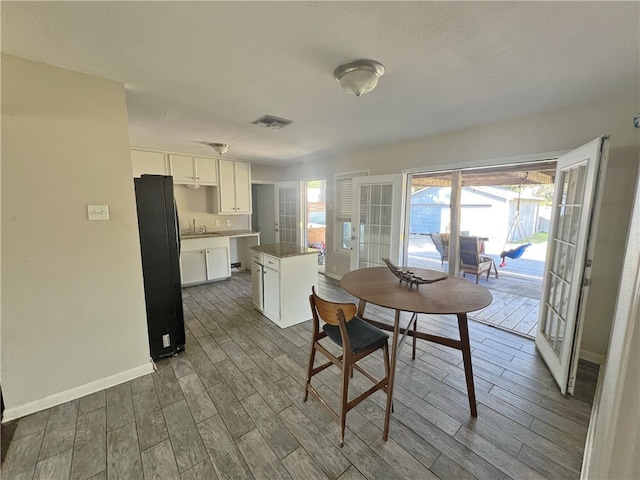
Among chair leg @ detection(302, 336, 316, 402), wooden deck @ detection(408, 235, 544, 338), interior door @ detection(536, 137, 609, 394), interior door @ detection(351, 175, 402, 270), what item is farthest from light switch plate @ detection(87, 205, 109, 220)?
wooden deck @ detection(408, 235, 544, 338)

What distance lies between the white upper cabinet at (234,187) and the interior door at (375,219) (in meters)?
2.33

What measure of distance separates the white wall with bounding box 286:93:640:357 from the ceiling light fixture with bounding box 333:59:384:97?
74.0 inches

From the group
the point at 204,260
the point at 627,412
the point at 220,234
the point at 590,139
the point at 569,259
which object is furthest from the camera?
the point at 220,234

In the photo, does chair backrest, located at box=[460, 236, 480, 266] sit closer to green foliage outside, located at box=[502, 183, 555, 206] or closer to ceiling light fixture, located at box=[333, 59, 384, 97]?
green foliage outside, located at box=[502, 183, 555, 206]


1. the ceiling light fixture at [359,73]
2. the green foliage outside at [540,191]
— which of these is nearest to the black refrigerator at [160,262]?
the ceiling light fixture at [359,73]

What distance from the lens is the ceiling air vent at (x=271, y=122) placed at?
8.73ft

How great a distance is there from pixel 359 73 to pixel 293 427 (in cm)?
234

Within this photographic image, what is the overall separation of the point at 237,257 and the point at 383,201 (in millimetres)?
3502

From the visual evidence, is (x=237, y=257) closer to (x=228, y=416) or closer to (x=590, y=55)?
(x=228, y=416)

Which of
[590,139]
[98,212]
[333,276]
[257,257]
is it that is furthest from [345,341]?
[333,276]

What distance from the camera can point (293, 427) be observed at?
1.65 metres

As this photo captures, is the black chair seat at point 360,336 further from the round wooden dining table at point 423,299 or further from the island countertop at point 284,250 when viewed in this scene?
the island countertop at point 284,250

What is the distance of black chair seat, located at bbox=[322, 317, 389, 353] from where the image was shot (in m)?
1.57

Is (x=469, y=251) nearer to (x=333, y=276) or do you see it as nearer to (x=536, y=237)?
(x=333, y=276)
